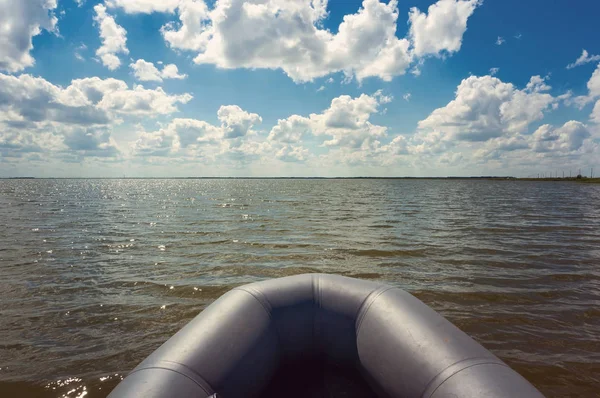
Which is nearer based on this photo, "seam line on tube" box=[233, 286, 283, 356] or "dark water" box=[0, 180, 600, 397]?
"seam line on tube" box=[233, 286, 283, 356]

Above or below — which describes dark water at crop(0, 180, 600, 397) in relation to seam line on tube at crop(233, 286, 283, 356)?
below

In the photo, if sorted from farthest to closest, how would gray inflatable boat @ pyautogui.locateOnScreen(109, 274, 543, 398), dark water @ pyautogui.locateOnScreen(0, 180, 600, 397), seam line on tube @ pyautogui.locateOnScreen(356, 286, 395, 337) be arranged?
dark water @ pyautogui.locateOnScreen(0, 180, 600, 397), seam line on tube @ pyautogui.locateOnScreen(356, 286, 395, 337), gray inflatable boat @ pyautogui.locateOnScreen(109, 274, 543, 398)

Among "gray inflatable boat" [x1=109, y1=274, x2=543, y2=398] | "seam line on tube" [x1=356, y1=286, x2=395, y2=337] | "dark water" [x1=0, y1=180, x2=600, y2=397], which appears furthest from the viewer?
"dark water" [x1=0, y1=180, x2=600, y2=397]

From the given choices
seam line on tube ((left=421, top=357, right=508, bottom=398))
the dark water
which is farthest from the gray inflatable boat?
the dark water

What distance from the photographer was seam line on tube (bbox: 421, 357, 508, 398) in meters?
2.38

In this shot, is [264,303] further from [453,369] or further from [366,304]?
[453,369]

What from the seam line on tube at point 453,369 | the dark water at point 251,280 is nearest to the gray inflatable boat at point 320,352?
the seam line on tube at point 453,369

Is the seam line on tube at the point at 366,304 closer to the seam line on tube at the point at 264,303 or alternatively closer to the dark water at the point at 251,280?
the seam line on tube at the point at 264,303

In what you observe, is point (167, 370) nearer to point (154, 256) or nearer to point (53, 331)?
point (53, 331)

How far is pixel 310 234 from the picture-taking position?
13891mm

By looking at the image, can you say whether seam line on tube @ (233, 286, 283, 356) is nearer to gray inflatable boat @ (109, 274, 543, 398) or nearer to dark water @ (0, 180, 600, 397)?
gray inflatable boat @ (109, 274, 543, 398)

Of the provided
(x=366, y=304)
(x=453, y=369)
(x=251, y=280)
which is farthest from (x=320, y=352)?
(x=251, y=280)

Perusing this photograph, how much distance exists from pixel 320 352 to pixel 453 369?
5.54ft

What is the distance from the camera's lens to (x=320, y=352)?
3736 mm
